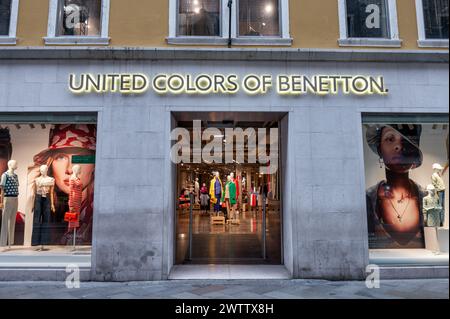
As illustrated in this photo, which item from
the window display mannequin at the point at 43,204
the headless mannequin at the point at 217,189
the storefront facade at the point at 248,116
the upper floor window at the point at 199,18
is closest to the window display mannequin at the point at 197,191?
the headless mannequin at the point at 217,189

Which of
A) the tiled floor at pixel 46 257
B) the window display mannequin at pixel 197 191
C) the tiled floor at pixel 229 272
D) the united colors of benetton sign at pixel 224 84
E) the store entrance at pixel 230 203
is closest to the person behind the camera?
the tiled floor at pixel 229 272

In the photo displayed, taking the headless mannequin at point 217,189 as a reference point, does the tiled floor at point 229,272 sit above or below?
below

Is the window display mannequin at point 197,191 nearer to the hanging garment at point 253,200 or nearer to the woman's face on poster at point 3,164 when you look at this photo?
the hanging garment at point 253,200

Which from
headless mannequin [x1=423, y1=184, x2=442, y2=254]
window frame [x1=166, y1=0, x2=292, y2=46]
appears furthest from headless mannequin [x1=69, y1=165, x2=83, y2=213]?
headless mannequin [x1=423, y1=184, x2=442, y2=254]

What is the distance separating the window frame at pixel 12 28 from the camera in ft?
26.8

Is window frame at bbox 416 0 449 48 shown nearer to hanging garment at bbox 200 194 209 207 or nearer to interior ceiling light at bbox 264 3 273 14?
interior ceiling light at bbox 264 3 273 14

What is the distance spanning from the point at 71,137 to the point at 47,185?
4.71 feet

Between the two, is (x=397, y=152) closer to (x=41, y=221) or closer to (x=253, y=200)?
(x=253, y=200)

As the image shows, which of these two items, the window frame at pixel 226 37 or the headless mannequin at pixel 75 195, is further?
the headless mannequin at pixel 75 195

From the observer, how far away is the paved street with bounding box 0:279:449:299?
21.8 feet

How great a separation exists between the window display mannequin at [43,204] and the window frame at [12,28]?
3054 mm

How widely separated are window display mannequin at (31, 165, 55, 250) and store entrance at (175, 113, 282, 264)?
3.23 metres

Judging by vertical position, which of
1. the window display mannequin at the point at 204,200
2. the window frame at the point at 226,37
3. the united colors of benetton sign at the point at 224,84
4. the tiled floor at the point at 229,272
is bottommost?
the tiled floor at the point at 229,272
